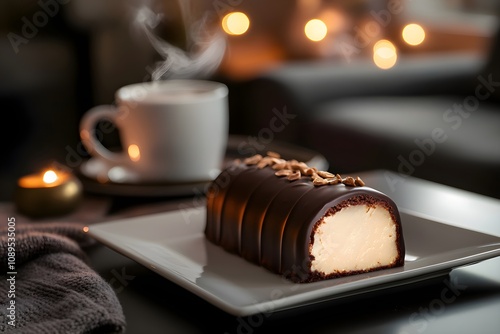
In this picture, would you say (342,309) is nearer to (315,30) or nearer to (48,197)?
(48,197)

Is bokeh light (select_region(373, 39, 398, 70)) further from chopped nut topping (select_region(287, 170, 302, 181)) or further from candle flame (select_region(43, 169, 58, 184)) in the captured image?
chopped nut topping (select_region(287, 170, 302, 181))

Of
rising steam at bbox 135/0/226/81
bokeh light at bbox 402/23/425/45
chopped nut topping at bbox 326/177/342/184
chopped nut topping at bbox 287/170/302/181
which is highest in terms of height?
chopped nut topping at bbox 326/177/342/184

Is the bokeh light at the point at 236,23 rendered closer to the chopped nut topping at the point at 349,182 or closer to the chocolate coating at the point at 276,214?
the chocolate coating at the point at 276,214

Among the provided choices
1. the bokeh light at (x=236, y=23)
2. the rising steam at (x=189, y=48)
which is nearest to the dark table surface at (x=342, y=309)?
the rising steam at (x=189, y=48)

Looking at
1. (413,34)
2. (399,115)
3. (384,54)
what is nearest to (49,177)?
(399,115)

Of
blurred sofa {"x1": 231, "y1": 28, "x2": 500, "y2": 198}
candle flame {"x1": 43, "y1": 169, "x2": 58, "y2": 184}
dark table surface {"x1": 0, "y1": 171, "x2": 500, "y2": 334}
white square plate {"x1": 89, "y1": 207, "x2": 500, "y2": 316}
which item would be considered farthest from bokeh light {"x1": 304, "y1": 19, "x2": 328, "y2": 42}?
dark table surface {"x1": 0, "y1": 171, "x2": 500, "y2": 334}

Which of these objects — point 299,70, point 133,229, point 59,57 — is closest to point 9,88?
point 59,57
